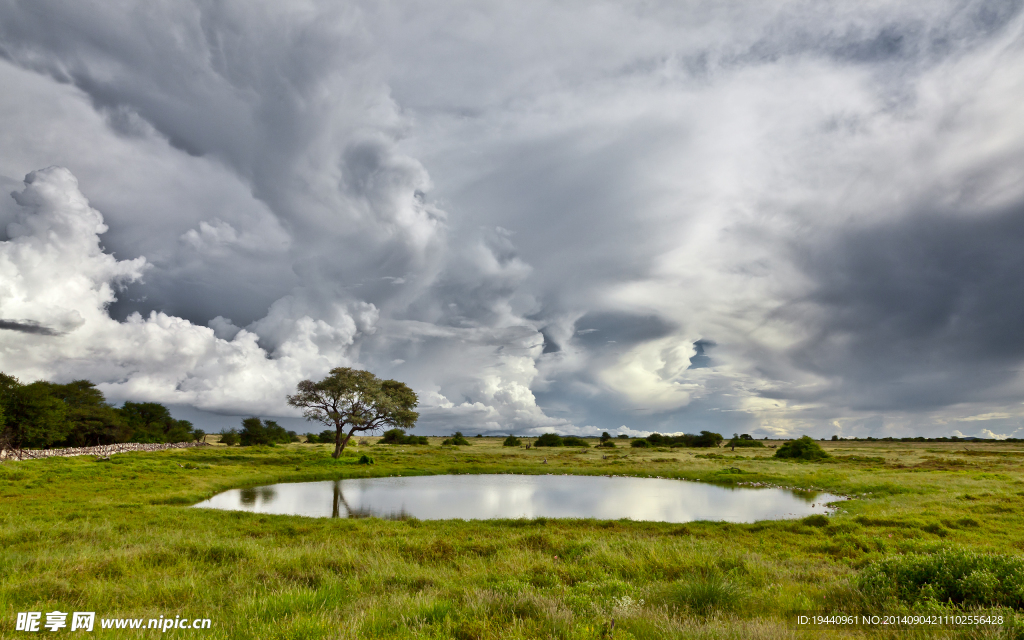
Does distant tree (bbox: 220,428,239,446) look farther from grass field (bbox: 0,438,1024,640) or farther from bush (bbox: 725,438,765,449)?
bush (bbox: 725,438,765,449)

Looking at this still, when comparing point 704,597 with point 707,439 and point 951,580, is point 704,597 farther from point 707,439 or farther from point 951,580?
point 707,439

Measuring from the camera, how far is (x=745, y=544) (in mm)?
17750

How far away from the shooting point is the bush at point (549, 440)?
391 ft

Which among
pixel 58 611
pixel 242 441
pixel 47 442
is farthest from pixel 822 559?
pixel 242 441

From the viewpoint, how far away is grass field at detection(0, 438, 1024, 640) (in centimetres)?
701

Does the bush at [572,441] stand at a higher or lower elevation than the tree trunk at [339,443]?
lower

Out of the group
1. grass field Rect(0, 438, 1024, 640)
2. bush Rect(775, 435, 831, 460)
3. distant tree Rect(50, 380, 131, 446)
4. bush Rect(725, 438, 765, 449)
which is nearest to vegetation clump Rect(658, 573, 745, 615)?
grass field Rect(0, 438, 1024, 640)

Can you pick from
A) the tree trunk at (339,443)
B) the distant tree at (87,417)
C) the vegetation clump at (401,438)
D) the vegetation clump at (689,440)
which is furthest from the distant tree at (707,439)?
the distant tree at (87,417)

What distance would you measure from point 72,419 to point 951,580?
113 metres

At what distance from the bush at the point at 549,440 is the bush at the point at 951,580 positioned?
113m

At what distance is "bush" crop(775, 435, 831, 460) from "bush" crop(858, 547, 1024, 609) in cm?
8222

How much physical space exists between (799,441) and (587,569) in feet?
294

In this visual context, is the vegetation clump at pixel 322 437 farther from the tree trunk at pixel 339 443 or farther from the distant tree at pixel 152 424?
the tree trunk at pixel 339 443

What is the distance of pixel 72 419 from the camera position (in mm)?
79688
